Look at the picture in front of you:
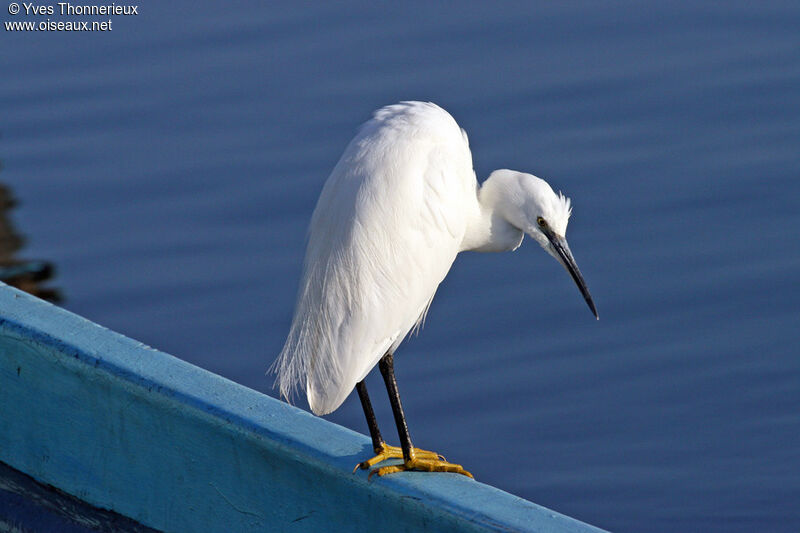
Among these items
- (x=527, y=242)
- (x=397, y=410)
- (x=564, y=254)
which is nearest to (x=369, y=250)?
(x=397, y=410)

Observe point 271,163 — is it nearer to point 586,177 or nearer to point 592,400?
point 586,177

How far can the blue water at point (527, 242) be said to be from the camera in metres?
5.12

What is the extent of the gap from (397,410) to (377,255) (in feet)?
1.32

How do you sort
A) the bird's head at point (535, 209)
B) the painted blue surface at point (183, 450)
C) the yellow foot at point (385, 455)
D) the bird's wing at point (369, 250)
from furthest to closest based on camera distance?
the bird's head at point (535, 209) < the bird's wing at point (369, 250) < the yellow foot at point (385, 455) < the painted blue surface at point (183, 450)

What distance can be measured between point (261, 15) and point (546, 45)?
72.4 inches

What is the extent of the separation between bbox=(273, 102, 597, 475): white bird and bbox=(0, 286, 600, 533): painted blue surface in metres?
0.10

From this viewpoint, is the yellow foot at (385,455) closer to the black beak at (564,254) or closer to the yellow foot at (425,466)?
the yellow foot at (425,466)

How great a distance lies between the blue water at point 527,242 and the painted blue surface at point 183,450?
1946 millimetres

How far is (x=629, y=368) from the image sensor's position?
539 centimetres

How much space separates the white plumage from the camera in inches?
122

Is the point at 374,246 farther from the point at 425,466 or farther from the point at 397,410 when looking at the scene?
the point at 425,466

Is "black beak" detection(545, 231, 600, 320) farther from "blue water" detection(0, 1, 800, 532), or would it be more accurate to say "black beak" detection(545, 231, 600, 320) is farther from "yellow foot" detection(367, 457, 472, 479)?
"blue water" detection(0, 1, 800, 532)

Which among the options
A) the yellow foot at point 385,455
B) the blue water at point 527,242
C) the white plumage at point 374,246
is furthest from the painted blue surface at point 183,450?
the blue water at point 527,242

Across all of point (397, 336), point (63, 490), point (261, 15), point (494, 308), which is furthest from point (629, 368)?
point (261, 15)
